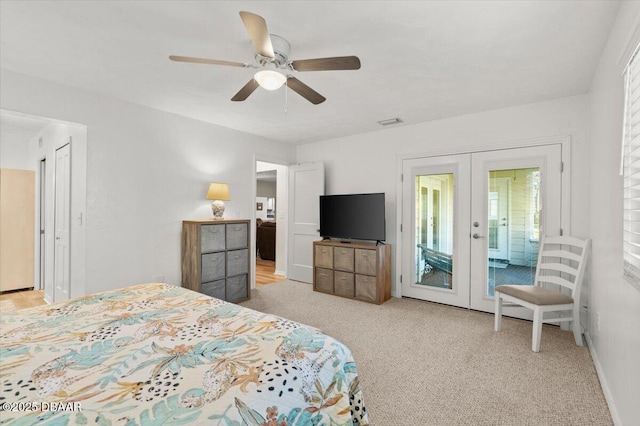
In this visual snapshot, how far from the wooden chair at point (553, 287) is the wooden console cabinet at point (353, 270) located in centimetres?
142

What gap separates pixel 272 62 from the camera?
2.15 meters

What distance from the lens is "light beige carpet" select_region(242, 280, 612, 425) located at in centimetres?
190

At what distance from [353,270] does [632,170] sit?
3.13 m

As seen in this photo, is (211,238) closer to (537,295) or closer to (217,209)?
(217,209)

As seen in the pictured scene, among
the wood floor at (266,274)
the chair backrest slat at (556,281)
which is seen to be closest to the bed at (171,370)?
the chair backrest slat at (556,281)

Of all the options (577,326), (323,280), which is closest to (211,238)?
(323,280)

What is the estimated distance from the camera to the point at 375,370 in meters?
2.39

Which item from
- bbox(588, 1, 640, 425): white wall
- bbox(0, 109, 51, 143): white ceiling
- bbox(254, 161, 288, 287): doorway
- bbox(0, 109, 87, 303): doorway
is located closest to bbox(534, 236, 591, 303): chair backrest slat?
bbox(588, 1, 640, 425): white wall

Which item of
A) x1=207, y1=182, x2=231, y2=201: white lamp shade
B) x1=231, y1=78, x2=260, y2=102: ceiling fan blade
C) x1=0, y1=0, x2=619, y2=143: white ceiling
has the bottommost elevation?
x1=207, y1=182, x2=231, y2=201: white lamp shade

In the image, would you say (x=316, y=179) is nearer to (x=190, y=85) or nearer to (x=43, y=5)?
(x=190, y=85)

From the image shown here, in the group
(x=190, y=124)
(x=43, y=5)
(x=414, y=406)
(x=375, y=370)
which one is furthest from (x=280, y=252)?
(x=43, y=5)

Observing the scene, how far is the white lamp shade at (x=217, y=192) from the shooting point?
13.0ft

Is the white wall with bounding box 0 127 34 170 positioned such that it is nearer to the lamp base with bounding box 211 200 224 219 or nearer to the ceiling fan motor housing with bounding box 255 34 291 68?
the lamp base with bounding box 211 200 224 219

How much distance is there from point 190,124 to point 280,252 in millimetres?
2986
